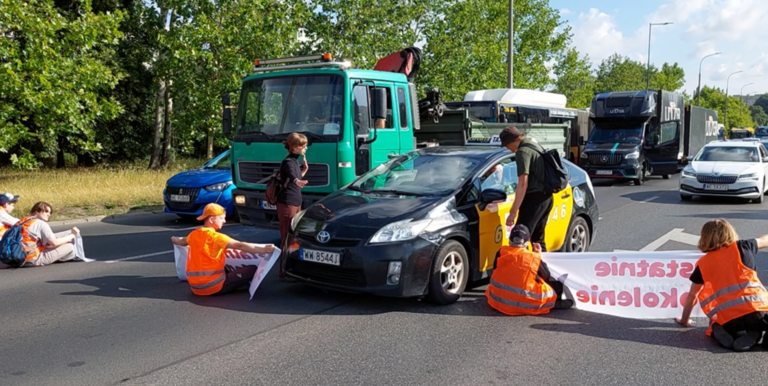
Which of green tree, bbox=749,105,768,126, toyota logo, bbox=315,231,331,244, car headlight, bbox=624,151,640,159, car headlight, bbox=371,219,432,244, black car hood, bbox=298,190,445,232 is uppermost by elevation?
→ black car hood, bbox=298,190,445,232

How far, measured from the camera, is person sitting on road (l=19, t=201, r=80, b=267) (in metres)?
8.46

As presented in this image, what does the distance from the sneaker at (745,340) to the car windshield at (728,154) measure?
44.3 ft

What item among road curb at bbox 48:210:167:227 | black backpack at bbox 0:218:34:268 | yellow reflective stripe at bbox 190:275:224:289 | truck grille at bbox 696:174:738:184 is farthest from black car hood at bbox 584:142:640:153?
black backpack at bbox 0:218:34:268

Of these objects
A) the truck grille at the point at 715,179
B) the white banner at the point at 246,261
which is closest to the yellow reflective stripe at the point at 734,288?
the white banner at the point at 246,261

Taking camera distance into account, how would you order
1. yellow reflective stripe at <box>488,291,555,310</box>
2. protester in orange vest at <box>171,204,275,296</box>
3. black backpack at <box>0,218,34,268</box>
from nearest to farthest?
1. yellow reflective stripe at <box>488,291,555,310</box>
2. protester in orange vest at <box>171,204,275,296</box>
3. black backpack at <box>0,218,34,268</box>

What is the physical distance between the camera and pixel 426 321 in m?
5.73

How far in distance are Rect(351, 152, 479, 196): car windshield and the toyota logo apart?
1047 mm

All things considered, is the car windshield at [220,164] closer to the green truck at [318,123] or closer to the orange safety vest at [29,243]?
the green truck at [318,123]

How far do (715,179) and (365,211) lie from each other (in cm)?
1220

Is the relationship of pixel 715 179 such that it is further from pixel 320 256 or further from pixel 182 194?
pixel 320 256

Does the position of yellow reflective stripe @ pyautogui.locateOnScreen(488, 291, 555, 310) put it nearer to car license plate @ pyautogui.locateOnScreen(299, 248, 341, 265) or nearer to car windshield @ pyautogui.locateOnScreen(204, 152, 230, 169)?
car license plate @ pyautogui.locateOnScreen(299, 248, 341, 265)

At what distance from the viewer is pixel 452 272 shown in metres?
6.23

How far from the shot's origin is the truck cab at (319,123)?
8.99 metres

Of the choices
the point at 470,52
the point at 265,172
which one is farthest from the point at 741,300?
the point at 470,52
